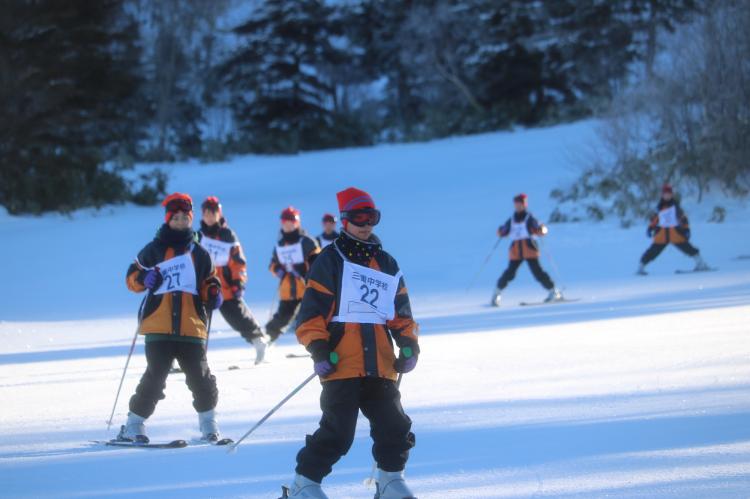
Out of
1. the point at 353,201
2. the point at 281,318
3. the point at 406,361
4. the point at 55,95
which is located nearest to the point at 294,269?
the point at 281,318

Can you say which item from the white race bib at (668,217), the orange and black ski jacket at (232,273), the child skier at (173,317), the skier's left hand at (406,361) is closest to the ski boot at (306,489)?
the skier's left hand at (406,361)

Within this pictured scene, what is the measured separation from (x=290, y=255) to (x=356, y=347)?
6643 mm

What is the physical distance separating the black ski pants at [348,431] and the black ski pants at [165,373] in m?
1.81

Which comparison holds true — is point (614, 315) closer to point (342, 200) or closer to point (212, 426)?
point (212, 426)

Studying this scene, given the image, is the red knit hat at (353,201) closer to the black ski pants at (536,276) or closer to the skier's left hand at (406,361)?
the skier's left hand at (406,361)

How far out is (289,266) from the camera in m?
11.3

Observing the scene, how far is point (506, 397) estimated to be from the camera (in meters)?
7.49

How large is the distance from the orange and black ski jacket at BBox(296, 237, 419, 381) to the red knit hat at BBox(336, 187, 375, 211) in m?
0.22

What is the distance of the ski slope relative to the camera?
532 cm

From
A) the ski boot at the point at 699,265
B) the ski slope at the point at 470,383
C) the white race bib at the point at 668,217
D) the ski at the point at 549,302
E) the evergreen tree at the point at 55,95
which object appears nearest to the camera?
the ski slope at the point at 470,383

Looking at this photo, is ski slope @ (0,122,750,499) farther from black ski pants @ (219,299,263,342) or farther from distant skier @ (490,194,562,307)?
Result: distant skier @ (490,194,562,307)

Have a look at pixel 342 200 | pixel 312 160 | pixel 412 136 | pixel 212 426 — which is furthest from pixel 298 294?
pixel 412 136

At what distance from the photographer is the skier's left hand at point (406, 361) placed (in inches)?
186

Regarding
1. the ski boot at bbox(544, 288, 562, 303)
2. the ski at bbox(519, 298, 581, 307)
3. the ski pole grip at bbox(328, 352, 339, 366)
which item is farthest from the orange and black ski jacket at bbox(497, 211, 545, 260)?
the ski pole grip at bbox(328, 352, 339, 366)
